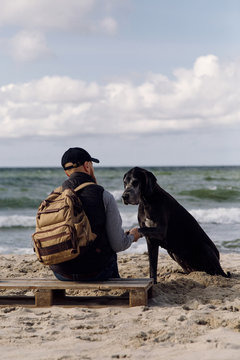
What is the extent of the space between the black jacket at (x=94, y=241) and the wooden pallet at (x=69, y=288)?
0.14 metres

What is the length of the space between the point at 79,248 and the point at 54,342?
0.86 meters

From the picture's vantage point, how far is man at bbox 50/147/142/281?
4.26 metres

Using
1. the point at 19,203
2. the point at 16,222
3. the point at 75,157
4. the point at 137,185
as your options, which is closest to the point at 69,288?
the point at 75,157

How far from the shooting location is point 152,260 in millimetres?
5078

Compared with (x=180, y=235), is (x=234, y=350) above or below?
below

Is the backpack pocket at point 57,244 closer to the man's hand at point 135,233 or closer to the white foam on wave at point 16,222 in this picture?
the man's hand at point 135,233

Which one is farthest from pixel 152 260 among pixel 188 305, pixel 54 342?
pixel 54 342

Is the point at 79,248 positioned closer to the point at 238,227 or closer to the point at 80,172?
the point at 80,172

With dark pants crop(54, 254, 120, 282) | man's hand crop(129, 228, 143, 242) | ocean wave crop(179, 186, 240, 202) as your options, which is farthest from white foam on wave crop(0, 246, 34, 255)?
ocean wave crop(179, 186, 240, 202)

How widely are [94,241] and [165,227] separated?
1014 millimetres

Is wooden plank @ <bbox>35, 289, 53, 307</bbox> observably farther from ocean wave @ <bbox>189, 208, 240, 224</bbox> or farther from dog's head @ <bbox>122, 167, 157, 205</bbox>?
ocean wave @ <bbox>189, 208, 240, 224</bbox>

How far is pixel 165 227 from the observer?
5.02 meters

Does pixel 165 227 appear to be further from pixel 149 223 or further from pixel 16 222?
pixel 16 222

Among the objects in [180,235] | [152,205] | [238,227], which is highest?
[152,205]
